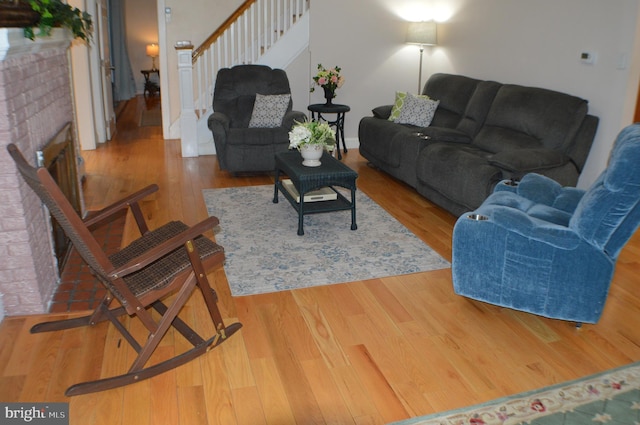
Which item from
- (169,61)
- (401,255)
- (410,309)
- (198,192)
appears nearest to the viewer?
(410,309)

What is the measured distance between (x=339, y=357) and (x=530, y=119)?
2897mm

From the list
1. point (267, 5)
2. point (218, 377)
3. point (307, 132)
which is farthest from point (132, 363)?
point (267, 5)

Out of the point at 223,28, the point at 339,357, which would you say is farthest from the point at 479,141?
the point at 223,28

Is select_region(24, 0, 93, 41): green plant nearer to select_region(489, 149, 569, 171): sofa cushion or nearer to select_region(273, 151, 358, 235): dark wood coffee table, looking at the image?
select_region(273, 151, 358, 235): dark wood coffee table

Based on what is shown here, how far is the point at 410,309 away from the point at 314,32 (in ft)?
14.2

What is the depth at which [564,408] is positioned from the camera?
87.7 inches

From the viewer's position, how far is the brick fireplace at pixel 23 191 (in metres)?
2.51

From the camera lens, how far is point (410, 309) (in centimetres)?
300

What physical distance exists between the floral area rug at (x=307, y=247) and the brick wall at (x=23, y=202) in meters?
1.03

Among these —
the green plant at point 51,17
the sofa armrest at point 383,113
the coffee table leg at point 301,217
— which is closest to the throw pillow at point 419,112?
the sofa armrest at point 383,113

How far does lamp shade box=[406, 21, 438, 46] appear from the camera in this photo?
245 inches

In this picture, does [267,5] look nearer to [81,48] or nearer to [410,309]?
[81,48]

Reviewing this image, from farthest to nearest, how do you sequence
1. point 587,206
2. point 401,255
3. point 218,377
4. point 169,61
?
1. point 169,61
2. point 401,255
3. point 587,206
4. point 218,377

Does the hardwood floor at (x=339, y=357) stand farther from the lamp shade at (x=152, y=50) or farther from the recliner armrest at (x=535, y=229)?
the lamp shade at (x=152, y=50)
